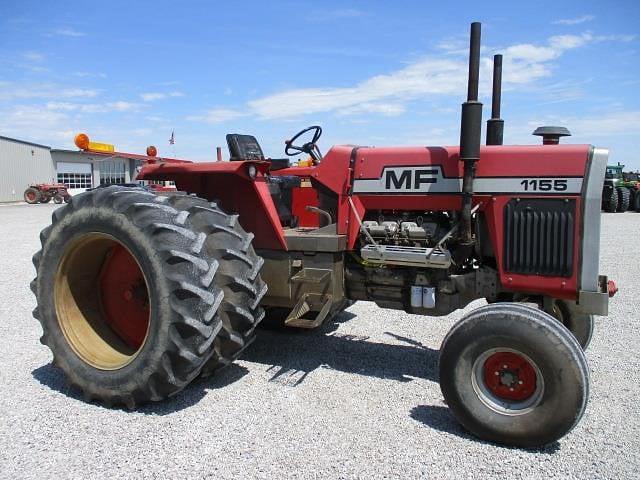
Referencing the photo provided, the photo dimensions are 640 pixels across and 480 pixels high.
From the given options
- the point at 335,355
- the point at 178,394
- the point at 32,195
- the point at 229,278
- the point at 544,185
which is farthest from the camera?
the point at 32,195

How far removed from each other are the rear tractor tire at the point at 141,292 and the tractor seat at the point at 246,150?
34.7 inches

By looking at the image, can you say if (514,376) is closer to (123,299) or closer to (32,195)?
(123,299)

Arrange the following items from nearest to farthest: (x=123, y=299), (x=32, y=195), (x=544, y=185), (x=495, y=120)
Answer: (x=544, y=185) → (x=495, y=120) → (x=123, y=299) → (x=32, y=195)

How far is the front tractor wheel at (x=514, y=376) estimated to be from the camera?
2.88m

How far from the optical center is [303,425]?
3.21 meters

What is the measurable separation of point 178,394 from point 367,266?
5.11 feet

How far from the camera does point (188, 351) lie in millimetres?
3264

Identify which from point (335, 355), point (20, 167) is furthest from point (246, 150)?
point (20, 167)

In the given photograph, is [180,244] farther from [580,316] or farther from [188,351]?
[580,316]

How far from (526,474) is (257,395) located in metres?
1.71

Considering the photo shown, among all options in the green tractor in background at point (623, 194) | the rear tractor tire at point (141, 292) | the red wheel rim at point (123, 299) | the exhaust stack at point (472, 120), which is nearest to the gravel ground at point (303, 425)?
the rear tractor tire at point (141, 292)

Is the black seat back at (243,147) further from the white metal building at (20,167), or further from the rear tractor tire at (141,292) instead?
the white metal building at (20,167)

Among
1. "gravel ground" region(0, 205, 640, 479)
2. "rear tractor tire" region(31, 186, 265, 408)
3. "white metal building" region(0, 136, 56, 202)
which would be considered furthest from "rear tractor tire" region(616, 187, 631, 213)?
"white metal building" region(0, 136, 56, 202)

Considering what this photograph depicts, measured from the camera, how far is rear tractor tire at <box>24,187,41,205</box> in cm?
2931
